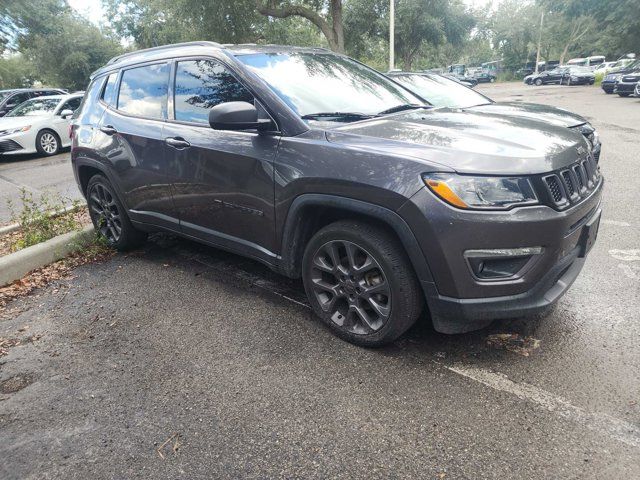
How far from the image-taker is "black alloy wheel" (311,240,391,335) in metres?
2.69

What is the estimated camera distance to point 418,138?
260cm

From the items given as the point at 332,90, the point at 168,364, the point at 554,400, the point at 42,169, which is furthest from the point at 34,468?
the point at 42,169

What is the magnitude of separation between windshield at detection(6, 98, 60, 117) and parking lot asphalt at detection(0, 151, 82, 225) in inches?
43.7

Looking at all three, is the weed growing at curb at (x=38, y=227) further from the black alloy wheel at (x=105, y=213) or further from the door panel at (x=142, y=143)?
the door panel at (x=142, y=143)

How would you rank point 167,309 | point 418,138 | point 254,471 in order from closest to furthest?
1. point 254,471
2. point 418,138
3. point 167,309

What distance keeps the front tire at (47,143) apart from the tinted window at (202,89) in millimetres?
10118

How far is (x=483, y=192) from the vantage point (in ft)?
7.50

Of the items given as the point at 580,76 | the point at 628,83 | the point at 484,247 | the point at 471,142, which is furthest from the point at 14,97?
the point at 580,76

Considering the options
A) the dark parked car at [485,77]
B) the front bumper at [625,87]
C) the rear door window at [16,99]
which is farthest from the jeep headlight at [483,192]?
the dark parked car at [485,77]

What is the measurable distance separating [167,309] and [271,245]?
3.38 feet

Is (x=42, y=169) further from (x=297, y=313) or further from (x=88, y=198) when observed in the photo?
(x=297, y=313)

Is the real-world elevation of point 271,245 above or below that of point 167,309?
above

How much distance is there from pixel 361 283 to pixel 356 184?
60 cm

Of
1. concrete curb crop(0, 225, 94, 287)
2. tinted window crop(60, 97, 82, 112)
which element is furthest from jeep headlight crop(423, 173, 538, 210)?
tinted window crop(60, 97, 82, 112)
